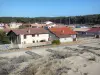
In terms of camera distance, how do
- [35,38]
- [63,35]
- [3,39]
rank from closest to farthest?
[3,39] < [35,38] < [63,35]

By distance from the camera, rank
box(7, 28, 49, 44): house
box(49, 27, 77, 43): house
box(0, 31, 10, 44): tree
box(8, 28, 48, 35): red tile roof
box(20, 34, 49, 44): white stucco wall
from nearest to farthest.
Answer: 1. box(0, 31, 10, 44): tree
2. box(7, 28, 49, 44): house
3. box(8, 28, 48, 35): red tile roof
4. box(20, 34, 49, 44): white stucco wall
5. box(49, 27, 77, 43): house

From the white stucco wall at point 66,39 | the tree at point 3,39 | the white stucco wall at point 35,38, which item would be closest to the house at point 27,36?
the white stucco wall at point 35,38

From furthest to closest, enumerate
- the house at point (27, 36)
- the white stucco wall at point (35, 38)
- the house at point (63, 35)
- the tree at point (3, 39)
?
the house at point (63, 35) → the white stucco wall at point (35, 38) → the house at point (27, 36) → the tree at point (3, 39)

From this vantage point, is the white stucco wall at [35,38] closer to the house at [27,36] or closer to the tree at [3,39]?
the house at [27,36]

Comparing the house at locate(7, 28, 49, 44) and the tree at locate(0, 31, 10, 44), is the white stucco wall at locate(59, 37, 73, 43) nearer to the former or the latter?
the house at locate(7, 28, 49, 44)

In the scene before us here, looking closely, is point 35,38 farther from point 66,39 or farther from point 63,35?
point 66,39

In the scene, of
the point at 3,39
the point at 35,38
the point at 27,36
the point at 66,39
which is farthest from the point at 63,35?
the point at 3,39

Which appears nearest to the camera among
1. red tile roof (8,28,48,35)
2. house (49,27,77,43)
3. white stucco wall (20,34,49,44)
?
red tile roof (8,28,48,35)

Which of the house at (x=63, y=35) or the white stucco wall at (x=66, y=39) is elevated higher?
the house at (x=63, y=35)

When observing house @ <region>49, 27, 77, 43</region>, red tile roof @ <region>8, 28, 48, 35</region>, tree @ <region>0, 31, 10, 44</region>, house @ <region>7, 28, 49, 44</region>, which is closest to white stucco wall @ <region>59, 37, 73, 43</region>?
house @ <region>49, 27, 77, 43</region>
